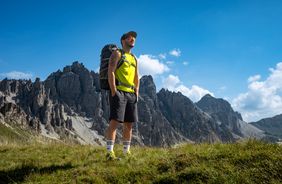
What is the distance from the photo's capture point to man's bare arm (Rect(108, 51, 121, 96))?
859 cm

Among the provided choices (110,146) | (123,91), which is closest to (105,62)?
(123,91)

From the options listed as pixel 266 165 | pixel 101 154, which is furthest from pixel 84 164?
pixel 266 165

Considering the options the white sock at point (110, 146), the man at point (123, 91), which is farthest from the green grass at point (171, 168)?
the man at point (123, 91)

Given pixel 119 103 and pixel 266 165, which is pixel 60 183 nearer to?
pixel 119 103

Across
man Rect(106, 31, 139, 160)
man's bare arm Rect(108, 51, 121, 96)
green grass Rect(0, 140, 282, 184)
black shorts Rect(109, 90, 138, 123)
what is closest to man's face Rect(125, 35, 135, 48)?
man Rect(106, 31, 139, 160)

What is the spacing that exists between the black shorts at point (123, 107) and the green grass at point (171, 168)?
3.80 feet

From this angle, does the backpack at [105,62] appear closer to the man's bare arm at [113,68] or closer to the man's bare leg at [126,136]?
the man's bare arm at [113,68]

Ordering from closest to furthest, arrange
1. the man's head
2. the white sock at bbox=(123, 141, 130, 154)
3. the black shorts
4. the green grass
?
the green grass → the black shorts → the white sock at bbox=(123, 141, 130, 154) → the man's head

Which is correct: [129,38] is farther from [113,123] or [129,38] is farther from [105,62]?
[113,123]

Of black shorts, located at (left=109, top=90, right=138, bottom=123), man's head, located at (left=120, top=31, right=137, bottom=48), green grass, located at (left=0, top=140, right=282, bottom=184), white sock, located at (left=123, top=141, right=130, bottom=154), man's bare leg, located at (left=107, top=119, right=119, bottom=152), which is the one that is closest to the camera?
green grass, located at (left=0, top=140, right=282, bottom=184)

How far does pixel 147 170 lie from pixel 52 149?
5945mm

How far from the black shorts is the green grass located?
→ 45.7 inches

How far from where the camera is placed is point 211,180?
549 cm

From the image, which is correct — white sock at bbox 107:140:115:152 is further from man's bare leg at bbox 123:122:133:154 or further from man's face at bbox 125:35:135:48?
man's face at bbox 125:35:135:48
